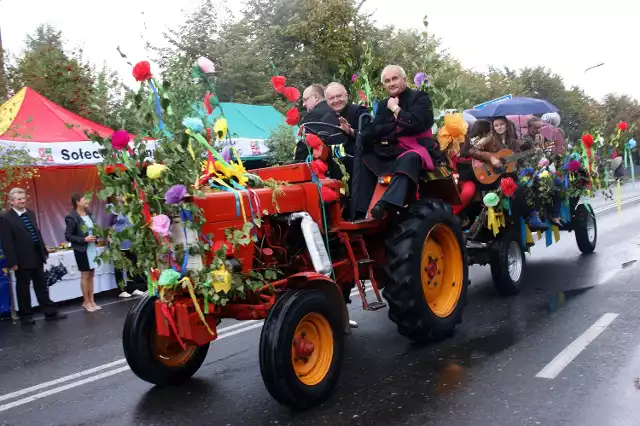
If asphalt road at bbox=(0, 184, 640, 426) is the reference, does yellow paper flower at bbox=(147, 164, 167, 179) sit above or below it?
above

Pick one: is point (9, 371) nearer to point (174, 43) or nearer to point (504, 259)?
point (504, 259)

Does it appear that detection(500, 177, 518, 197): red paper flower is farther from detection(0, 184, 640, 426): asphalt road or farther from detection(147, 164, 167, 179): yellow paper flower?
detection(147, 164, 167, 179): yellow paper flower

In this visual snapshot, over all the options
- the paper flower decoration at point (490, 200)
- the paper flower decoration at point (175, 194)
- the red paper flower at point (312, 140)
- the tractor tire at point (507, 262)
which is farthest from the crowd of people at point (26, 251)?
the paper flower decoration at point (175, 194)

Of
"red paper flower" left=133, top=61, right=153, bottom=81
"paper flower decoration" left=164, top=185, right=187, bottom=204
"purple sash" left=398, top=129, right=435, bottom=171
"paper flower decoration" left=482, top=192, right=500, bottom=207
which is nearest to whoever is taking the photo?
"paper flower decoration" left=164, top=185, right=187, bottom=204

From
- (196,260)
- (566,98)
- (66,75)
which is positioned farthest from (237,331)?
(566,98)

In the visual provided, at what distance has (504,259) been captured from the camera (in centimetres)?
736

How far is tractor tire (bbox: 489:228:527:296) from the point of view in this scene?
734 cm

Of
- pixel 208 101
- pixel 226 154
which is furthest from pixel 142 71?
pixel 226 154

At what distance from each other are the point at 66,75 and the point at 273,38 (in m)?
10.6

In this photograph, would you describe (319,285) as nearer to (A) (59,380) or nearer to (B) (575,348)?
(B) (575,348)

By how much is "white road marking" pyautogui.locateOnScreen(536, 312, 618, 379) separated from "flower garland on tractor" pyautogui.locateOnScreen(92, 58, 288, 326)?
7.79 feet

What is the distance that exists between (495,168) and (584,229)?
9.42ft

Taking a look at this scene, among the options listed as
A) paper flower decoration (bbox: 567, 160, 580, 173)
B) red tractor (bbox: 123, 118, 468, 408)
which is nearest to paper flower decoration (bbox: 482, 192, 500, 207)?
red tractor (bbox: 123, 118, 468, 408)

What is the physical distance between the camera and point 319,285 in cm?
460
